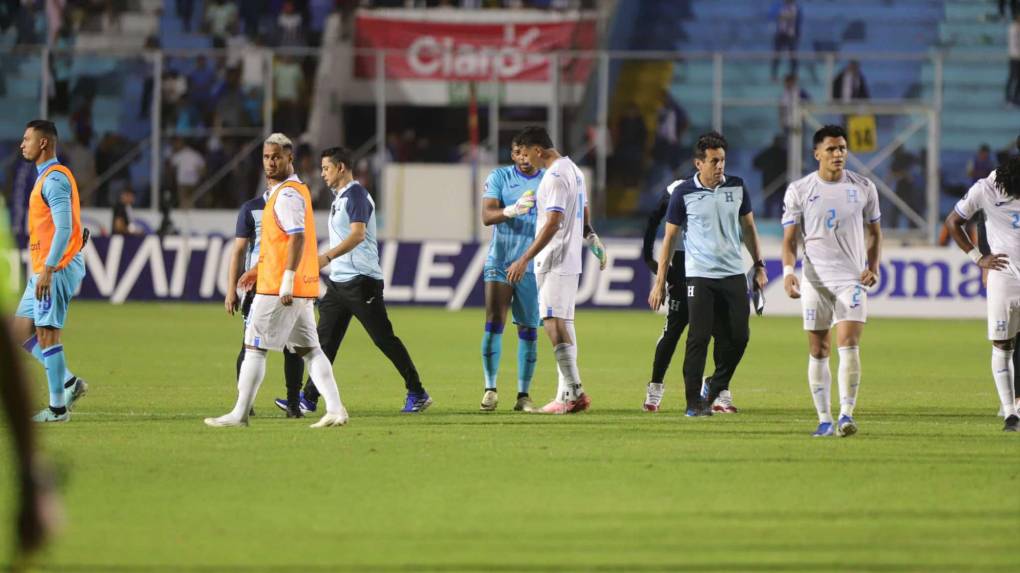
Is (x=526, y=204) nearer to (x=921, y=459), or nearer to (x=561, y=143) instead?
(x=921, y=459)

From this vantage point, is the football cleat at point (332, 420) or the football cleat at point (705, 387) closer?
the football cleat at point (332, 420)

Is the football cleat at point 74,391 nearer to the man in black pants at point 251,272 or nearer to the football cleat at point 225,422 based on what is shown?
the man in black pants at point 251,272

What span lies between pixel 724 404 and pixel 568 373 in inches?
53.1

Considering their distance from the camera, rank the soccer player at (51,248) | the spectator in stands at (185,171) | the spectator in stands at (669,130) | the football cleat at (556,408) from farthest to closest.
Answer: the spectator in stands at (669,130), the spectator in stands at (185,171), the football cleat at (556,408), the soccer player at (51,248)

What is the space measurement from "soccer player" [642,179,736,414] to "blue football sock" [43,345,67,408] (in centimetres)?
453

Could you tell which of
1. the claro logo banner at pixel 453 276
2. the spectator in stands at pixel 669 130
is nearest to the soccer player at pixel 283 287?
the claro logo banner at pixel 453 276

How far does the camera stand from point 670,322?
13461mm

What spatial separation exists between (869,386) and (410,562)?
967cm

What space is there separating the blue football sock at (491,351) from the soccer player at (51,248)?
3.25 metres

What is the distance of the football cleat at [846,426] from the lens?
1106cm

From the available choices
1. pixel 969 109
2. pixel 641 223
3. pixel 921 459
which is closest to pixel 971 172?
pixel 969 109

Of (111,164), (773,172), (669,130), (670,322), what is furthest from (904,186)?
(670,322)

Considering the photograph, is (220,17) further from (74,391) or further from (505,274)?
(74,391)

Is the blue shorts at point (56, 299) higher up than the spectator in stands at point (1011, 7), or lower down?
lower down
